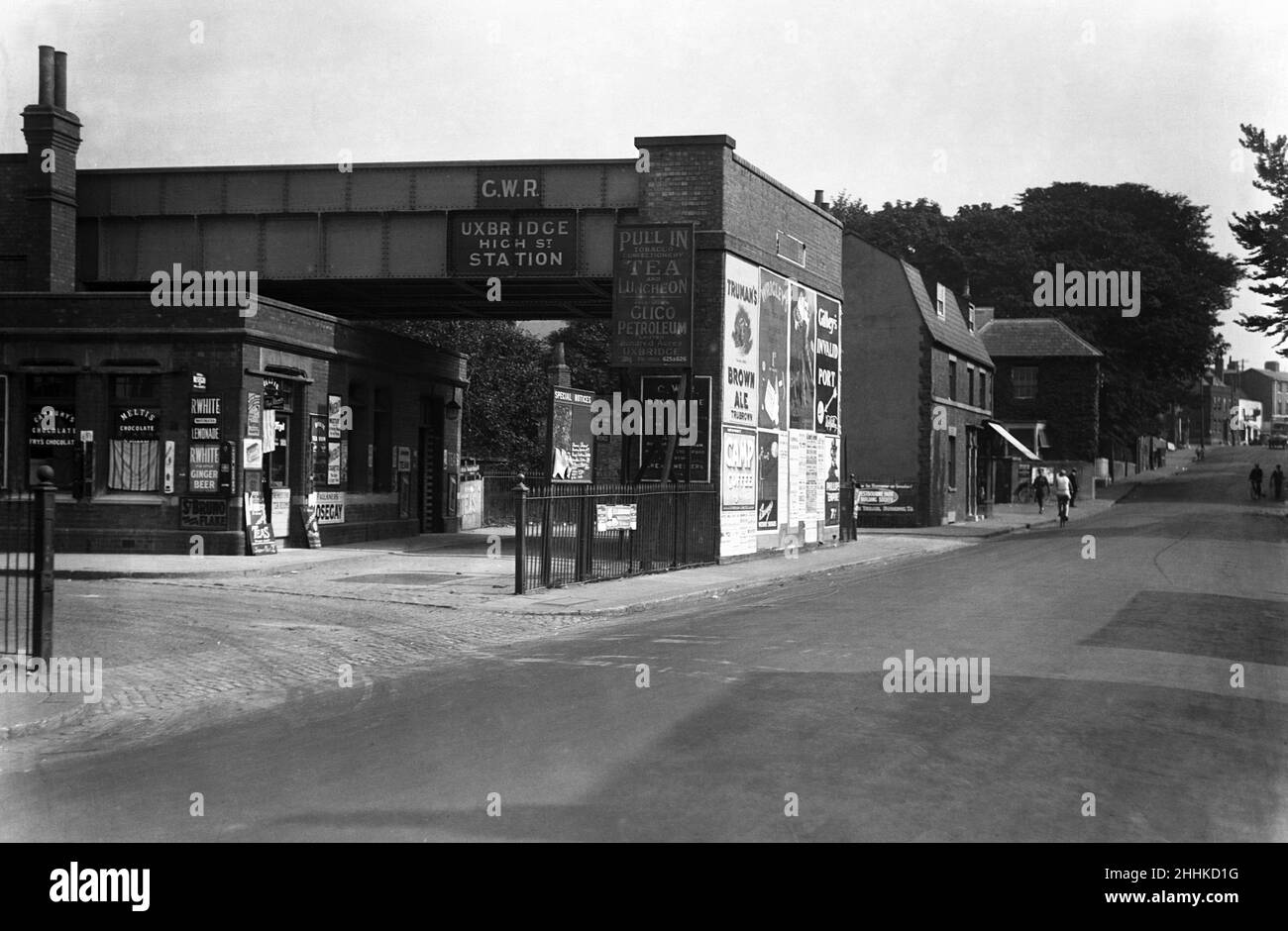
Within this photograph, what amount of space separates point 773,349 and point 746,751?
1970 cm

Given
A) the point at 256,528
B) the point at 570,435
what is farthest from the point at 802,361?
the point at 256,528

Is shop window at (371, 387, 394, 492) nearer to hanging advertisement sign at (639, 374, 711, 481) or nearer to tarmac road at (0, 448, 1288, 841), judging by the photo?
hanging advertisement sign at (639, 374, 711, 481)

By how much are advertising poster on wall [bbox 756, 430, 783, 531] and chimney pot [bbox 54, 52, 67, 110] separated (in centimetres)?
1679

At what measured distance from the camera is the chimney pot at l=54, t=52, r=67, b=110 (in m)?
25.3

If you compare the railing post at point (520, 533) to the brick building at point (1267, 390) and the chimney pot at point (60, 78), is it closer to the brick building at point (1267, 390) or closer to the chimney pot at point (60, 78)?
the chimney pot at point (60, 78)

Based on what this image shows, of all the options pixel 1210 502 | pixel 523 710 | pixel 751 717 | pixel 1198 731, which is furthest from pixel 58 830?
pixel 1210 502

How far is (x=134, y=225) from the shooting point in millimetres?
26516

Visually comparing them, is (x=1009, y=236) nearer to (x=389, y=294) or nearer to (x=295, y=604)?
(x=389, y=294)

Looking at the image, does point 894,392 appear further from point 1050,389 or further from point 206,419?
point 1050,389

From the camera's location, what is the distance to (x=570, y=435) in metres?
23.9

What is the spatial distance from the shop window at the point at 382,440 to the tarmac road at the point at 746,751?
16092mm

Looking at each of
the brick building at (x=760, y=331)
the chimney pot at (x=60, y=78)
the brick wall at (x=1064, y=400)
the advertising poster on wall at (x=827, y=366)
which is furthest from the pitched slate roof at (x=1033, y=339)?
the chimney pot at (x=60, y=78)

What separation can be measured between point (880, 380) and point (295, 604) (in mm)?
27525

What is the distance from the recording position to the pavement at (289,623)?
31.3 feet
